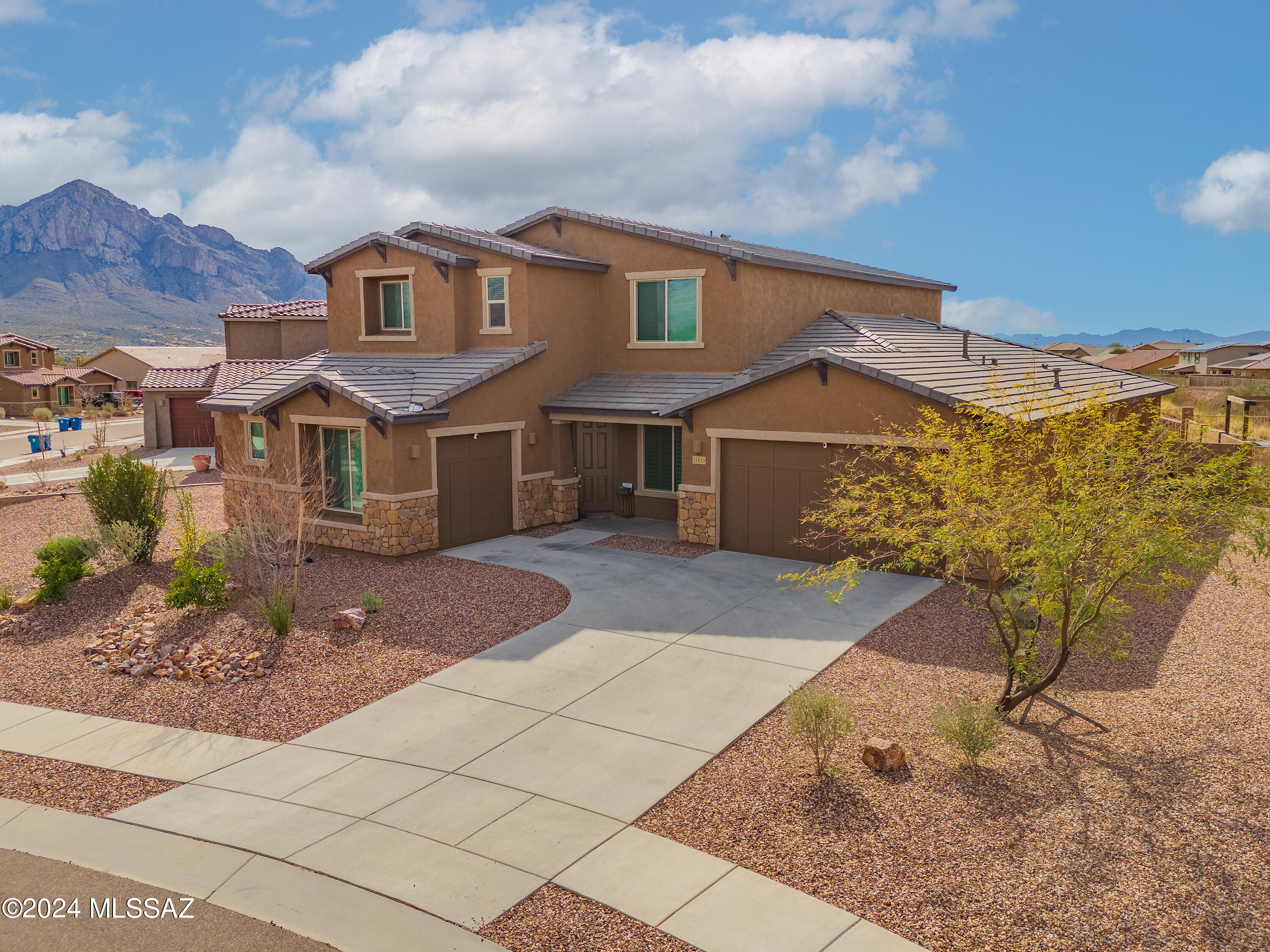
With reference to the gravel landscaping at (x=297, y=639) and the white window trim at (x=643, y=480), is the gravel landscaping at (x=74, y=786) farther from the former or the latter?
the white window trim at (x=643, y=480)

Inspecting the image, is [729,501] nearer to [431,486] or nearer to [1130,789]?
[431,486]

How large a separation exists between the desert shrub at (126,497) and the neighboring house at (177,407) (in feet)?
68.6

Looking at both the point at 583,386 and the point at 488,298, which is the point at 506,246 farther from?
the point at 583,386

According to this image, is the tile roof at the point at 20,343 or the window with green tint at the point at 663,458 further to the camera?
the tile roof at the point at 20,343

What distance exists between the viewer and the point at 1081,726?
29.2 feet

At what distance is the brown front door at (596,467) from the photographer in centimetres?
2033

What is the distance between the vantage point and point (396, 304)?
20.9m

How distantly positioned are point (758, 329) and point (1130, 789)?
13.6 meters

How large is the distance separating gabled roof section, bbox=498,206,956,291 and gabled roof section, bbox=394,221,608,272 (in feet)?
2.61

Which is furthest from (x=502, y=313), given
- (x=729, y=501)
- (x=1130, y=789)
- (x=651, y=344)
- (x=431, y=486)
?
(x=1130, y=789)

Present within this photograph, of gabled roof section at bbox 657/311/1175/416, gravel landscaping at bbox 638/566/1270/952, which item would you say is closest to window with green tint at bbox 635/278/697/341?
gabled roof section at bbox 657/311/1175/416

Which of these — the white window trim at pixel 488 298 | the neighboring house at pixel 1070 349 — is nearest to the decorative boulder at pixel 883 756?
the white window trim at pixel 488 298

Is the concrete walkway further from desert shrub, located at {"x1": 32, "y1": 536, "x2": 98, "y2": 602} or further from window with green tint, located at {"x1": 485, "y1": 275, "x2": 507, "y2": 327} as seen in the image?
window with green tint, located at {"x1": 485, "y1": 275, "x2": 507, "y2": 327}

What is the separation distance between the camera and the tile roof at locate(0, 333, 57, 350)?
69250mm
